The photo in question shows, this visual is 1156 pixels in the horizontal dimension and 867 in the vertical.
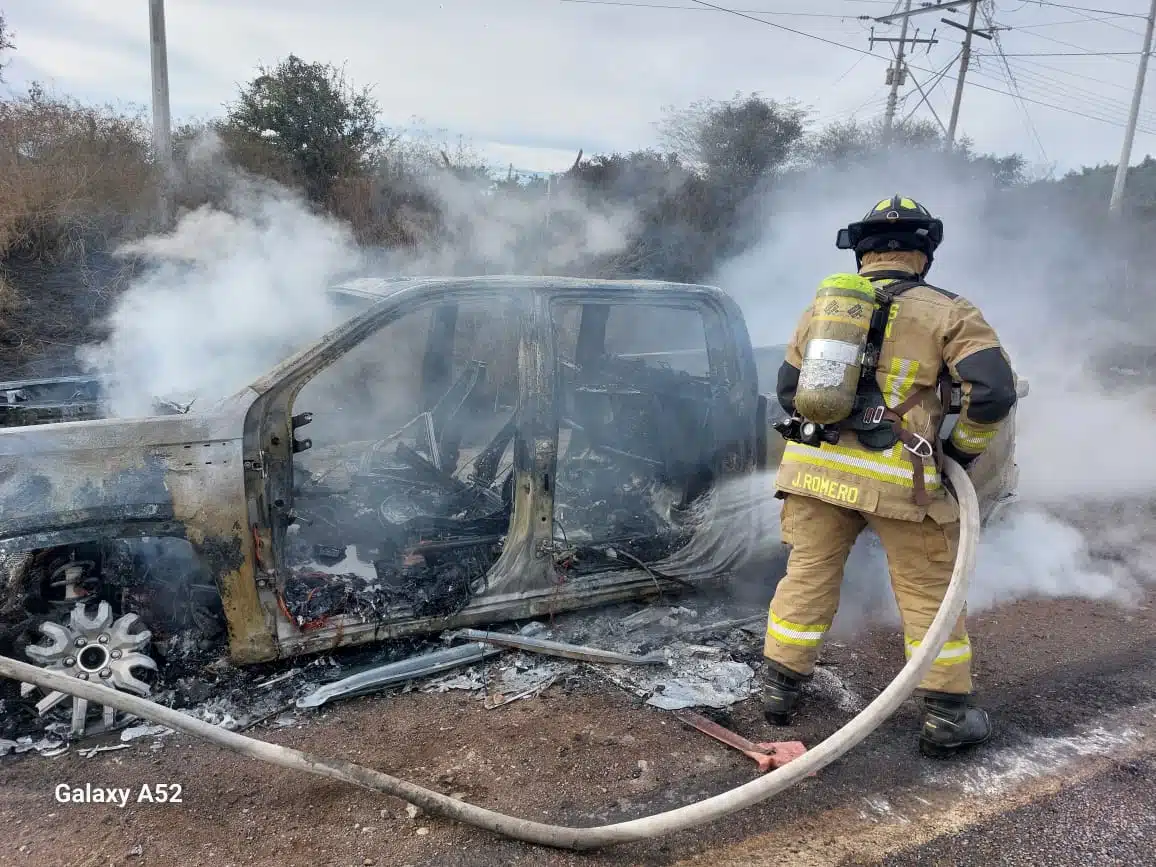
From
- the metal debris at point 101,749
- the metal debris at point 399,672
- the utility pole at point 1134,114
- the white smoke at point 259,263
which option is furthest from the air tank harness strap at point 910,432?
the utility pole at point 1134,114

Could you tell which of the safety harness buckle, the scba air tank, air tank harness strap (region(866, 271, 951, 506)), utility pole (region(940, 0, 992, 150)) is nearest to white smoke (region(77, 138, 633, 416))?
the scba air tank

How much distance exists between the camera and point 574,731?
2.89 meters

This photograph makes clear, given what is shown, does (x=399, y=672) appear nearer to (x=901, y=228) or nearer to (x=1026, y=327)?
(x=901, y=228)

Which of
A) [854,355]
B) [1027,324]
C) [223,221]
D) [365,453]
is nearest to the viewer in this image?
[854,355]

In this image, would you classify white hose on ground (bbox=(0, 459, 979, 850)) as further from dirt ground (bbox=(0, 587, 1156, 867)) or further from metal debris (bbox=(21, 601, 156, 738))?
metal debris (bbox=(21, 601, 156, 738))

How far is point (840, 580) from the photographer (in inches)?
120

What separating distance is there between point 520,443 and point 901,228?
1782 mm

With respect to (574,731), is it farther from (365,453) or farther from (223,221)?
(223,221)

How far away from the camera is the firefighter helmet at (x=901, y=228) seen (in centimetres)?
299

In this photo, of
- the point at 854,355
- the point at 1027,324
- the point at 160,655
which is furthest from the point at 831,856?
the point at 1027,324

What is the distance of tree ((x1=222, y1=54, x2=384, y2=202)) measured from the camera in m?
11.0

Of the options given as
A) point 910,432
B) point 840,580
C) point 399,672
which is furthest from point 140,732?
point 910,432

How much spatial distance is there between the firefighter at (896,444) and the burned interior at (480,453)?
920 millimetres

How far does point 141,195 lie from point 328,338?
7858 millimetres
